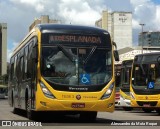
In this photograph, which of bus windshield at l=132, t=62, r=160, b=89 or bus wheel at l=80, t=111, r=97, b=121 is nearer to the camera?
bus wheel at l=80, t=111, r=97, b=121

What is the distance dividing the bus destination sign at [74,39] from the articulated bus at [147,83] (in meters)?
8.70

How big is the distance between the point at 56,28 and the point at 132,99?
1044cm

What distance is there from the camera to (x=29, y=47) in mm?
18953

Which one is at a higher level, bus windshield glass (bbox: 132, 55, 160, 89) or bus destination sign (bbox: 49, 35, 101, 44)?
bus destination sign (bbox: 49, 35, 101, 44)

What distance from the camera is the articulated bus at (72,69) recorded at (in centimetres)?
1627

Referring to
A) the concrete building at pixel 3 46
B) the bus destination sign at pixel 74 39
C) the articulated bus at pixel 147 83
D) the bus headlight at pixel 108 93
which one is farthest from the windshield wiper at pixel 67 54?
the concrete building at pixel 3 46

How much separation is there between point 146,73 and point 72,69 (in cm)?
986

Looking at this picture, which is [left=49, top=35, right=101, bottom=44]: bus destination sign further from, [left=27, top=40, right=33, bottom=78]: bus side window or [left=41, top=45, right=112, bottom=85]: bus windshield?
[left=27, top=40, right=33, bottom=78]: bus side window

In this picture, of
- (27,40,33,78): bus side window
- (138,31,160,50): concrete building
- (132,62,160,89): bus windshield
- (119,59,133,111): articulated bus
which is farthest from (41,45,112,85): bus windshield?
(138,31,160,50): concrete building

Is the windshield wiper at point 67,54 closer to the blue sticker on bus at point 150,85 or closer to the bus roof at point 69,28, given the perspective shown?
the bus roof at point 69,28

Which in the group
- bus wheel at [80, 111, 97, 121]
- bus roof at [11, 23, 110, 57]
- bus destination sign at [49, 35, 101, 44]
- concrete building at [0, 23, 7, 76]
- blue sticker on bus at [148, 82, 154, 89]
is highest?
→ concrete building at [0, 23, 7, 76]

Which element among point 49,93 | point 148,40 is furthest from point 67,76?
point 148,40

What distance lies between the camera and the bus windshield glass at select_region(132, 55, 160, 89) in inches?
991

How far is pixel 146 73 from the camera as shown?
2567cm
